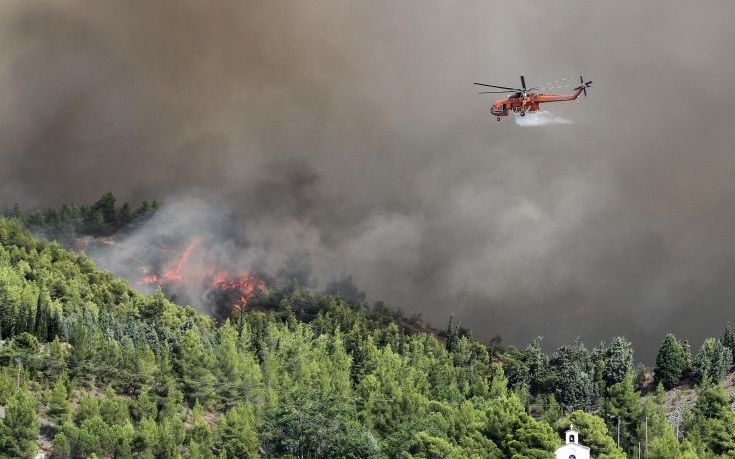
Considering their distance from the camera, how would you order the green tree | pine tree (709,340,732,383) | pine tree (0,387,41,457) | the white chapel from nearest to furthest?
the white chapel < pine tree (0,387,41,457) < the green tree < pine tree (709,340,732,383)

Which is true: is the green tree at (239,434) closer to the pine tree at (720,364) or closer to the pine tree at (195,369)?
the pine tree at (195,369)

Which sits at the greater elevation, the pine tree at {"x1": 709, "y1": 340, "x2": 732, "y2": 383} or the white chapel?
the pine tree at {"x1": 709, "y1": 340, "x2": 732, "y2": 383}

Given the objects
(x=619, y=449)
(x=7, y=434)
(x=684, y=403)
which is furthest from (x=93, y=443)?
(x=684, y=403)

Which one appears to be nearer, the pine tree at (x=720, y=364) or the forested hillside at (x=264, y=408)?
the forested hillside at (x=264, y=408)

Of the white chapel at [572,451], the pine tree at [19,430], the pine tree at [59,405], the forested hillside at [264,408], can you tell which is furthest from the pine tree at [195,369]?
the white chapel at [572,451]

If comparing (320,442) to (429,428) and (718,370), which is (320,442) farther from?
(718,370)

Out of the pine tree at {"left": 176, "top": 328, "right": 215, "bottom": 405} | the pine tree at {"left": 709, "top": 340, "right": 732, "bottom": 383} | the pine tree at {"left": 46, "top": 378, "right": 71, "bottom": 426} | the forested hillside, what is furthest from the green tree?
the pine tree at {"left": 709, "top": 340, "right": 732, "bottom": 383}

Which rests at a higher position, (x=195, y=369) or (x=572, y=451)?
(x=195, y=369)

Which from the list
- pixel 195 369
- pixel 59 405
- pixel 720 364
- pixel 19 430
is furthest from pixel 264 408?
pixel 720 364

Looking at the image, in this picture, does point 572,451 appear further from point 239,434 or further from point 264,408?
point 264,408

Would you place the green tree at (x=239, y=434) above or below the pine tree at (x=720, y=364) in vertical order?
below

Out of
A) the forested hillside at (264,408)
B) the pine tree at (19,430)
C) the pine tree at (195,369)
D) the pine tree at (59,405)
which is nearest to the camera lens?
the pine tree at (19,430)

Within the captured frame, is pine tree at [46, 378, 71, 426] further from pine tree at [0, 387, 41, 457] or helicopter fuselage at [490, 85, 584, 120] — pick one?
helicopter fuselage at [490, 85, 584, 120]

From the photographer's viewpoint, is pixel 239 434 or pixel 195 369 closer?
pixel 239 434
